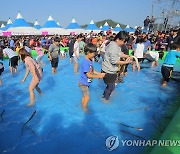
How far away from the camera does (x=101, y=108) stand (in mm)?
5863

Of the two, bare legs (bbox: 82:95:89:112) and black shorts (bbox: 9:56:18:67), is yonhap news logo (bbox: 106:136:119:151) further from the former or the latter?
black shorts (bbox: 9:56:18:67)

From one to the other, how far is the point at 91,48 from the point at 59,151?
7.14 ft

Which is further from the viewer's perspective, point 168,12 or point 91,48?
point 168,12

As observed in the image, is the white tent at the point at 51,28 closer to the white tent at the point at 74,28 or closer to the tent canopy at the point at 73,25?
the white tent at the point at 74,28

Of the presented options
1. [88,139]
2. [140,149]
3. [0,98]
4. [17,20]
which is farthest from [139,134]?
[17,20]

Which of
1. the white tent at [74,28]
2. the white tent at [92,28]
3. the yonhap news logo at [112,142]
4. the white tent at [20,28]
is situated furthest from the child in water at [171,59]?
the white tent at [92,28]

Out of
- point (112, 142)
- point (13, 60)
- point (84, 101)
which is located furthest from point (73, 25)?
point (112, 142)

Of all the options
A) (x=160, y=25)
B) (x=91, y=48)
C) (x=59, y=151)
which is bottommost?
(x=59, y=151)

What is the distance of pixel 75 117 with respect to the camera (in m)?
5.29

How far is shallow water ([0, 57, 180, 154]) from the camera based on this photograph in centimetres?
407

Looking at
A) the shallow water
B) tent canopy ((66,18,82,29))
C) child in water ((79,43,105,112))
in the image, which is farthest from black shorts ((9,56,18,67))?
tent canopy ((66,18,82,29))

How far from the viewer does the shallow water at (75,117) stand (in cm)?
407

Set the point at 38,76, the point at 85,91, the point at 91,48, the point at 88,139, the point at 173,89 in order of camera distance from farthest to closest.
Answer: the point at 173,89 < the point at 38,76 < the point at 85,91 < the point at 91,48 < the point at 88,139

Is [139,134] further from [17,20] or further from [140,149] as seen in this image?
[17,20]
